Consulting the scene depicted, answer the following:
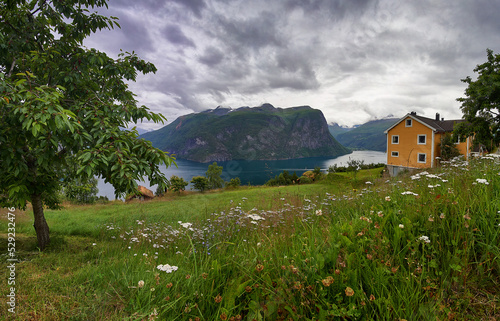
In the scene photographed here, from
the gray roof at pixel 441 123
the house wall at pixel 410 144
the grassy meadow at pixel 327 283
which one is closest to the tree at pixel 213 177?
the house wall at pixel 410 144

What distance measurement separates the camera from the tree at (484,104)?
23.0 metres

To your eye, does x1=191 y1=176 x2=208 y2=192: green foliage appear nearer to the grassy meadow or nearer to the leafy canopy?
the leafy canopy

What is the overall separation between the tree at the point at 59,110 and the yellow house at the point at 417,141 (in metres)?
37.4

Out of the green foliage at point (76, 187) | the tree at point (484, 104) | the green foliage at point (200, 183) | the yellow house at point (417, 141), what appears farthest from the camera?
the green foliage at point (200, 183)

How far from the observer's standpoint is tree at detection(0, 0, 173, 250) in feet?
11.3

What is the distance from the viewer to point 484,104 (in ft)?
76.3

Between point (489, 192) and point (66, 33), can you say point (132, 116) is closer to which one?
point (66, 33)

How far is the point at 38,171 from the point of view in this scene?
5406 mm

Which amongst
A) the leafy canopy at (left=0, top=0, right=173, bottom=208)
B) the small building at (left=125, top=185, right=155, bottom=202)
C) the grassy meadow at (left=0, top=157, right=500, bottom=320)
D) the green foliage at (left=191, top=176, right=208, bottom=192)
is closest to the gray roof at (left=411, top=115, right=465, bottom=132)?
the grassy meadow at (left=0, top=157, right=500, bottom=320)

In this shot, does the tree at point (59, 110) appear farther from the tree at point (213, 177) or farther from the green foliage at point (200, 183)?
the tree at point (213, 177)

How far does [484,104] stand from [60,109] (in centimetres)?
3505

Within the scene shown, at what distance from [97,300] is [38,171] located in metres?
5.03

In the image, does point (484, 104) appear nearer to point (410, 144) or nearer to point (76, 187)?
point (410, 144)

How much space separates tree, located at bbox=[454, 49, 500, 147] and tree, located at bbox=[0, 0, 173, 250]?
32.2m
